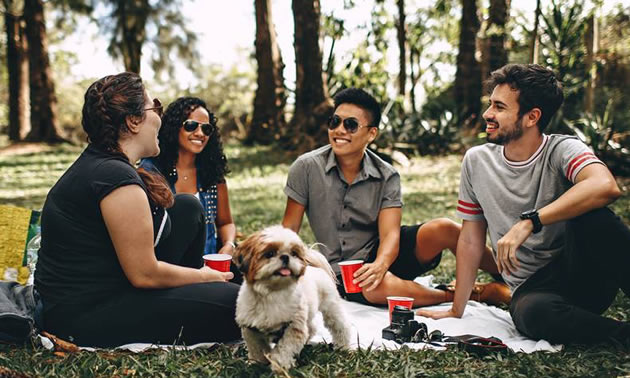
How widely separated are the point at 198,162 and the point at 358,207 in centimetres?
137

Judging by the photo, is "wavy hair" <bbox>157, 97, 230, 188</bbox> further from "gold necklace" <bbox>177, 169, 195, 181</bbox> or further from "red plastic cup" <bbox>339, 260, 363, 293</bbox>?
"red plastic cup" <bbox>339, 260, 363, 293</bbox>

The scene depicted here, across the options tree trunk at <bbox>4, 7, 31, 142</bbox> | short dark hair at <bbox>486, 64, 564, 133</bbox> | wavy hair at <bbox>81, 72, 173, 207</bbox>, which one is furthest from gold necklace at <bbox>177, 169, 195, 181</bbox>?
tree trunk at <bbox>4, 7, 31, 142</bbox>

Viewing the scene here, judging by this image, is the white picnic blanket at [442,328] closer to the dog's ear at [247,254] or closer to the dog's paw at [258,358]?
the dog's paw at [258,358]

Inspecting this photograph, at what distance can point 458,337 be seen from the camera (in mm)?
3490

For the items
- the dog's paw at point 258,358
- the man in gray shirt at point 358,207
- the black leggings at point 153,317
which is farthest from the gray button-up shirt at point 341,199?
the dog's paw at point 258,358

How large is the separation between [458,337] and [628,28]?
1787 cm

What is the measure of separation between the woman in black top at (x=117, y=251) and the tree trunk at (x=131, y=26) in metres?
20.8

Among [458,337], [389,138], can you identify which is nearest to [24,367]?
[458,337]

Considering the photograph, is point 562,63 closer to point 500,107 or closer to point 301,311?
point 500,107

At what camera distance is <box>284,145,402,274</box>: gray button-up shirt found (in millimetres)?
4445

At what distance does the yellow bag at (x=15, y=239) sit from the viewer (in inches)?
169

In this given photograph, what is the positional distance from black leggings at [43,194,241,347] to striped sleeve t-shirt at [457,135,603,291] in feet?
5.64

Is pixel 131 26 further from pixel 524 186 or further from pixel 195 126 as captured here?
pixel 524 186

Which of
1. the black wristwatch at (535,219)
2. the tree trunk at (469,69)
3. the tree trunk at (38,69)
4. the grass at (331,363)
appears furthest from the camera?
the tree trunk at (38,69)
